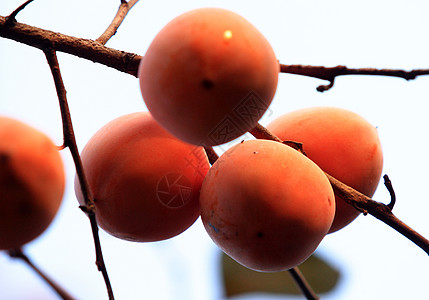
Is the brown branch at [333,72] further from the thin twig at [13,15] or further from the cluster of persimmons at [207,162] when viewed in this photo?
the thin twig at [13,15]

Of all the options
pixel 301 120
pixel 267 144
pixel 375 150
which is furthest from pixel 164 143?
pixel 375 150

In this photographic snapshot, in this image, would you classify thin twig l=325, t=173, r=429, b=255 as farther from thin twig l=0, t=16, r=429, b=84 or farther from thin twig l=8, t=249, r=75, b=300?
thin twig l=8, t=249, r=75, b=300

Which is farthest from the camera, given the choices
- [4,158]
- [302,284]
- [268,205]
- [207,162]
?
[302,284]

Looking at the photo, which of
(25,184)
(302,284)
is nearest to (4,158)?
(25,184)

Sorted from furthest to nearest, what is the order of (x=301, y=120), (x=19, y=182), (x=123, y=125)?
(x=301, y=120), (x=123, y=125), (x=19, y=182)

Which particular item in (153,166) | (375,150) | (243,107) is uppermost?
(243,107)

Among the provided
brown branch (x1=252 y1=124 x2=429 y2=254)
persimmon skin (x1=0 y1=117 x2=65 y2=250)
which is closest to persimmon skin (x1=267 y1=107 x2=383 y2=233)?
brown branch (x1=252 y1=124 x2=429 y2=254)

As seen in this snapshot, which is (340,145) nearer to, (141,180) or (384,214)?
(384,214)

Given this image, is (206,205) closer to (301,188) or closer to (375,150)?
(301,188)
